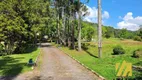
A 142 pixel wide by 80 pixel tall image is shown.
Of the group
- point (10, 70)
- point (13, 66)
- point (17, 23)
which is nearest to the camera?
point (10, 70)

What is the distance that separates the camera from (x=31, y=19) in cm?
3844

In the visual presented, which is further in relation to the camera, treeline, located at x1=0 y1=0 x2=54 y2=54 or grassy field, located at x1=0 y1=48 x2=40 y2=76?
treeline, located at x1=0 y1=0 x2=54 y2=54

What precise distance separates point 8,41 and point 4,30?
3.45m

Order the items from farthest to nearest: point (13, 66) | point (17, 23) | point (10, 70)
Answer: point (17, 23), point (13, 66), point (10, 70)

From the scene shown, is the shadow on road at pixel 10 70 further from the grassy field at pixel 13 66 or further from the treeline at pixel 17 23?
the treeline at pixel 17 23

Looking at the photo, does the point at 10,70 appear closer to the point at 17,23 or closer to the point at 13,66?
the point at 13,66

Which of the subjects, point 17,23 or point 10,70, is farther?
point 17,23

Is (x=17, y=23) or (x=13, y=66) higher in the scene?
(x=17, y=23)

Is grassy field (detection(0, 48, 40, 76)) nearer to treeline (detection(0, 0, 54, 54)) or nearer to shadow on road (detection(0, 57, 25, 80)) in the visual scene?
shadow on road (detection(0, 57, 25, 80))

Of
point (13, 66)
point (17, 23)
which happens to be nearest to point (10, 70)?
point (13, 66)

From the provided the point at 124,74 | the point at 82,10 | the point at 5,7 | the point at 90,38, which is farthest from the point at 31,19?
the point at 90,38

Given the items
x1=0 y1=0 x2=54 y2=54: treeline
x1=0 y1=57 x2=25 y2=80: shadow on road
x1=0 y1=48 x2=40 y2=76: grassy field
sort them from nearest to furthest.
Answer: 1. x1=0 y1=57 x2=25 y2=80: shadow on road
2. x1=0 y1=48 x2=40 y2=76: grassy field
3. x1=0 y1=0 x2=54 y2=54: treeline

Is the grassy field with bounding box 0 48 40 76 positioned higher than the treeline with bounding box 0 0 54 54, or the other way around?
the treeline with bounding box 0 0 54 54

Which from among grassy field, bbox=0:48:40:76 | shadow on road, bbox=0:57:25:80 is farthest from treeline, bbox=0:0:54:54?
shadow on road, bbox=0:57:25:80
